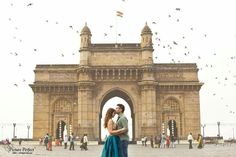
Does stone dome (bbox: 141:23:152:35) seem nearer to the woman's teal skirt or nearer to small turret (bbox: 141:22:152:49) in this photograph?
small turret (bbox: 141:22:152:49)

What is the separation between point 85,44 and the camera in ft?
188

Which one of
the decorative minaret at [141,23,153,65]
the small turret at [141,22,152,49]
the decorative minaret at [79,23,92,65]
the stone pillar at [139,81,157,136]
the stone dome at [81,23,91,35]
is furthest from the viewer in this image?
the stone dome at [81,23,91,35]

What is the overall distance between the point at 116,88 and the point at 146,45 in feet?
21.9

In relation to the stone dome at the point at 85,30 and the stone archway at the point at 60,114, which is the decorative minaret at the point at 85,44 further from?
the stone archway at the point at 60,114

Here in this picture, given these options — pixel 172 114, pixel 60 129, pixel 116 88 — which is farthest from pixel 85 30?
pixel 172 114

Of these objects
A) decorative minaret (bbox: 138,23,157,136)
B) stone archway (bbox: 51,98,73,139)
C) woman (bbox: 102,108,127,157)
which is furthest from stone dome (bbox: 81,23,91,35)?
woman (bbox: 102,108,127,157)

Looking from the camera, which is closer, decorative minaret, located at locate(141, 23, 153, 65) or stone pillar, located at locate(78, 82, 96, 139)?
stone pillar, located at locate(78, 82, 96, 139)

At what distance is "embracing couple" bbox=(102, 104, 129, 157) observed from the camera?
415 inches

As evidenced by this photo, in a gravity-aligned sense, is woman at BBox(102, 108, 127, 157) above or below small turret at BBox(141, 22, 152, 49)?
below

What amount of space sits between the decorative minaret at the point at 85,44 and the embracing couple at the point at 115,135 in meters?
46.0

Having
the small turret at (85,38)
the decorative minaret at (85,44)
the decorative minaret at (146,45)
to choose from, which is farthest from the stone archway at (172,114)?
the small turret at (85,38)

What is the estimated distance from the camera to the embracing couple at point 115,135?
34.6ft

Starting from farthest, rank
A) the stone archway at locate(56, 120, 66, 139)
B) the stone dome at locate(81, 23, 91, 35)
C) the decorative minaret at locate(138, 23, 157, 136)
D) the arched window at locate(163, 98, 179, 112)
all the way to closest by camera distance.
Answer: the stone dome at locate(81, 23, 91, 35) → the stone archway at locate(56, 120, 66, 139) → the arched window at locate(163, 98, 179, 112) → the decorative minaret at locate(138, 23, 157, 136)

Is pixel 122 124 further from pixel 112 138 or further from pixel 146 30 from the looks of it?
pixel 146 30
